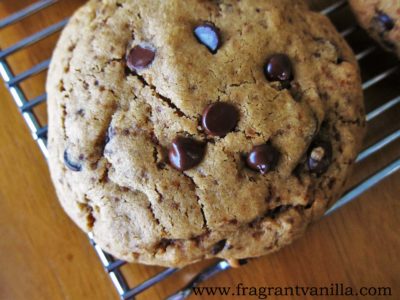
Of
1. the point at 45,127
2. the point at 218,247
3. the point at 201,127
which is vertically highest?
the point at 45,127

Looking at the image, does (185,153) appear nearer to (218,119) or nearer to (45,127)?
(218,119)

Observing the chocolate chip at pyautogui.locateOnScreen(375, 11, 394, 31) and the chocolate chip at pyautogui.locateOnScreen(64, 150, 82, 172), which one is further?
the chocolate chip at pyautogui.locateOnScreen(375, 11, 394, 31)

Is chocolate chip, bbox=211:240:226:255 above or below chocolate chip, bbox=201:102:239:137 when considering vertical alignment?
below

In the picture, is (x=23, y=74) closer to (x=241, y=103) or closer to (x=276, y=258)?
(x=241, y=103)

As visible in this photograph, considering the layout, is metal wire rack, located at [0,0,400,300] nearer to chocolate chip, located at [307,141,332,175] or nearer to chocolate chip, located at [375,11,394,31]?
chocolate chip, located at [375,11,394,31]

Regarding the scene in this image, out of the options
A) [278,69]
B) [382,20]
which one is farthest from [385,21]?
[278,69]

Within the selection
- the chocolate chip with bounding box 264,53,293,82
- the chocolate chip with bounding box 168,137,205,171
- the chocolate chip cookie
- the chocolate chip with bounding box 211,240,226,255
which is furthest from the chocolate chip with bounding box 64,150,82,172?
the chocolate chip cookie

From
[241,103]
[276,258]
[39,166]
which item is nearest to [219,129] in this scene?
[241,103]
